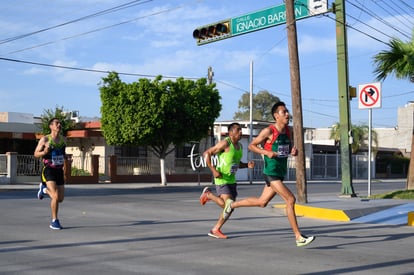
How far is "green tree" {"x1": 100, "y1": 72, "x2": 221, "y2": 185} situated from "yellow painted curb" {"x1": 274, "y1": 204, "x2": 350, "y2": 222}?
606 inches

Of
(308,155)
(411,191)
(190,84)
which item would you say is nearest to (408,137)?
(308,155)

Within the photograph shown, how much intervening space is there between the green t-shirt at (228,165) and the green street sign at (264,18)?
27.7 feet

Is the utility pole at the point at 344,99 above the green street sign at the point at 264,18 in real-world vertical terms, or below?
below

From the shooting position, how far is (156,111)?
91.2 ft

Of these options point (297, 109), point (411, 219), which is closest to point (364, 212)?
point (411, 219)

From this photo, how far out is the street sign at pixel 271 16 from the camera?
1611cm

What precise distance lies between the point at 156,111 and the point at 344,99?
12450 millimetres

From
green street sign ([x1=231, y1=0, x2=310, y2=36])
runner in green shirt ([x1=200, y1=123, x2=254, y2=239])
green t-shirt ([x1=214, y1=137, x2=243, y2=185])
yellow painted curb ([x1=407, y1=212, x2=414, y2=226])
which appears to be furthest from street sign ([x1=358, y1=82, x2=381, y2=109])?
green t-shirt ([x1=214, y1=137, x2=243, y2=185])

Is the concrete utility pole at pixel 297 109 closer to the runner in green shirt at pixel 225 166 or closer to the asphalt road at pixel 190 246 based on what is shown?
the asphalt road at pixel 190 246

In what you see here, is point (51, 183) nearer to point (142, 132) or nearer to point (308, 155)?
point (142, 132)

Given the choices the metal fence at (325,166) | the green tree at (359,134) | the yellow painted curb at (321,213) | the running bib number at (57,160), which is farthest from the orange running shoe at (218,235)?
the green tree at (359,134)

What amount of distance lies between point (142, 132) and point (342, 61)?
511 inches

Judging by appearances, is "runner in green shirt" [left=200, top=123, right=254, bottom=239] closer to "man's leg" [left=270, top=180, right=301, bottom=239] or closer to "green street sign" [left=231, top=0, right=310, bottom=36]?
"man's leg" [left=270, top=180, right=301, bottom=239]

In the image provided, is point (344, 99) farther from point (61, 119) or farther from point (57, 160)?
point (61, 119)
